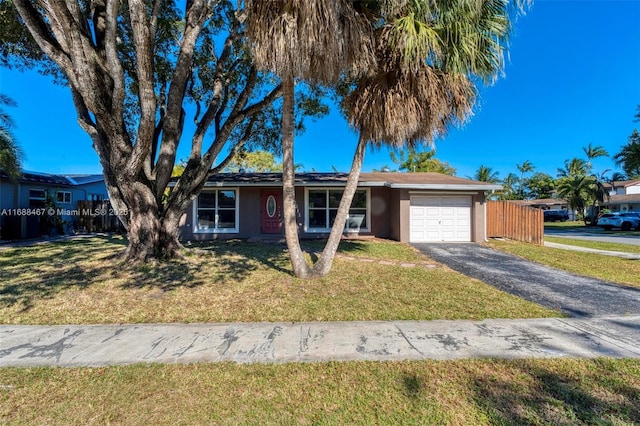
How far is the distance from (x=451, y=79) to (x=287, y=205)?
13.9ft

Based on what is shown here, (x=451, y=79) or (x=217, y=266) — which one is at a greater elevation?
(x=451, y=79)

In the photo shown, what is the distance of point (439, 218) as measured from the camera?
13.6 meters

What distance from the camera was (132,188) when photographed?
779cm

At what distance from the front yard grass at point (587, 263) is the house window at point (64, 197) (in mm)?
23402

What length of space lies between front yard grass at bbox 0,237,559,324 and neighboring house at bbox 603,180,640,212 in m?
43.0

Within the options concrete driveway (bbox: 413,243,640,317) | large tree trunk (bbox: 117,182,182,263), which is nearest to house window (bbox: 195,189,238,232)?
large tree trunk (bbox: 117,182,182,263)

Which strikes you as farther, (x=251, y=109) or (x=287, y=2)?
(x=251, y=109)

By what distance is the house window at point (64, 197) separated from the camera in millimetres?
18344

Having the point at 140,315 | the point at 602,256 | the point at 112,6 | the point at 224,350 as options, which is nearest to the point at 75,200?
the point at 112,6

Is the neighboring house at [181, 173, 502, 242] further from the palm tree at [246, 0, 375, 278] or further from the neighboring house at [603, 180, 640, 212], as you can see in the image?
the neighboring house at [603, 180, 640, 212]

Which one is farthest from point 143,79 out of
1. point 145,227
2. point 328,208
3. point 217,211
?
point 328,208

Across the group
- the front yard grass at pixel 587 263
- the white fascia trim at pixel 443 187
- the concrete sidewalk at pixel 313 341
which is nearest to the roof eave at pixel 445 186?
the white fascia trim at pixel 443 187

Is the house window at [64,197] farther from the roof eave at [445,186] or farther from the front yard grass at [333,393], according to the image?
the front yard grass at [333,393]

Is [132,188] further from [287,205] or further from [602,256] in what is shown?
[602,256]
